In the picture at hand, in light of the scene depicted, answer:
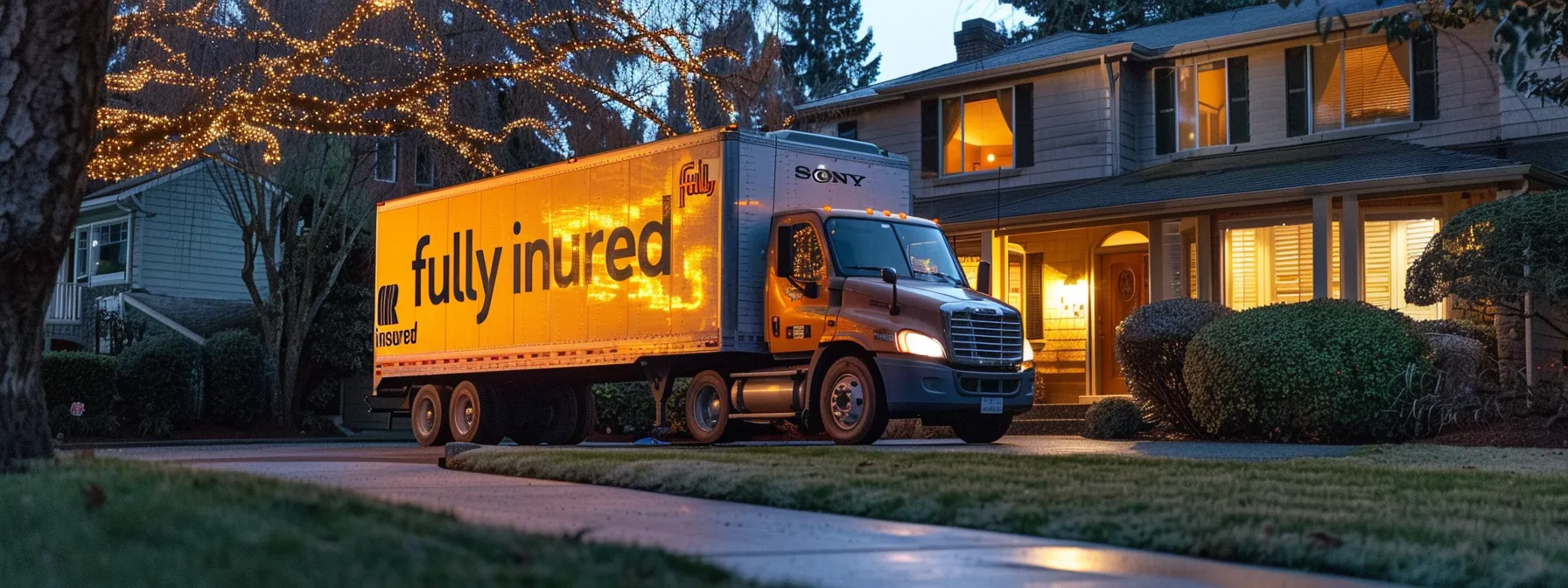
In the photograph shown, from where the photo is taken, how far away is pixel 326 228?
27.6 m

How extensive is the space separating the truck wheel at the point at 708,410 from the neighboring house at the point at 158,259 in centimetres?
1861

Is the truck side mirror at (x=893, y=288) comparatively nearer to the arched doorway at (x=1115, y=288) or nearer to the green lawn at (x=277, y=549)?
the green lawn at (x=277, y=549)

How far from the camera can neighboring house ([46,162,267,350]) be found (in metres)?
33.1

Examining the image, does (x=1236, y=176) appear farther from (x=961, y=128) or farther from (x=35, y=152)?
(x=35, y=152)

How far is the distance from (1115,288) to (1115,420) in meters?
7.39

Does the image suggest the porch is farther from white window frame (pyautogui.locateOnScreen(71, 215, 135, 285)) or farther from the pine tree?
the pine tree

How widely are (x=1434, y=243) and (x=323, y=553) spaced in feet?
49.5

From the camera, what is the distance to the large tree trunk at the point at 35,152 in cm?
788

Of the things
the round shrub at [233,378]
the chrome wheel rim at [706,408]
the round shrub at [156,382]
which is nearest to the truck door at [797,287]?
the chrome wheel rim at [706,408]

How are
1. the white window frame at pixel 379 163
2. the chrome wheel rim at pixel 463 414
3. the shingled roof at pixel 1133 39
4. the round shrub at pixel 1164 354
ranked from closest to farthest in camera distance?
the round shrub at pixel 1164 354, the chrome wheel rim at pixel 463 414, the shingled roof at pixel 1133 39, the white window frame at pixel 379 163

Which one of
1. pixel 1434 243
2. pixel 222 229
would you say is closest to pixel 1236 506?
pixel 1434 243

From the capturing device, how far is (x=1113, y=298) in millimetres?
25750

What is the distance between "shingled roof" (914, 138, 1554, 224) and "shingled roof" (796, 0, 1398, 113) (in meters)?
2.08

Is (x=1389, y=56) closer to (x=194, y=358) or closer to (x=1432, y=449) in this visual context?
(x=1432, y=449)
